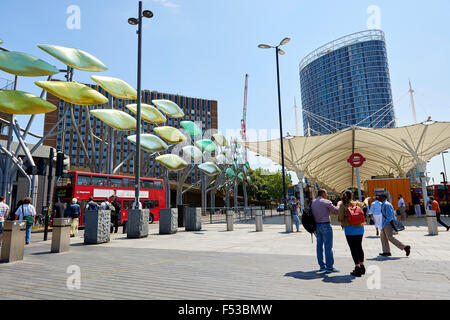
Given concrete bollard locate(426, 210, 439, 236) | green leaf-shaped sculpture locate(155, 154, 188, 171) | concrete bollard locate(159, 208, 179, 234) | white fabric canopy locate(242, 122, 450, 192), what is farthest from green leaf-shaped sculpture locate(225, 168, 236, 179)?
concrete bollard locate(426, 210, 439, 236)

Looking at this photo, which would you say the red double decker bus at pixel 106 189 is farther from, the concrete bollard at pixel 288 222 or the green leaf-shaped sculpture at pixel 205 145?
the green leaf-shaped sculpture at pixel 205 145

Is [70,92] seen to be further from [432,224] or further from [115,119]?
[432,224]

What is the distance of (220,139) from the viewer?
57.9 m

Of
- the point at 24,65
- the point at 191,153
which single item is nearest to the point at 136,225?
the point at 24,65

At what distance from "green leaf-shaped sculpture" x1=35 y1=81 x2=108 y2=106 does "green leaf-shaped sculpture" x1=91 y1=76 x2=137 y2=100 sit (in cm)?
519

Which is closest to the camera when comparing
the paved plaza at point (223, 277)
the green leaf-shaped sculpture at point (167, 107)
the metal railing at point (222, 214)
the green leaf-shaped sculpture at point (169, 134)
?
the paved plaza at point (223, 277)

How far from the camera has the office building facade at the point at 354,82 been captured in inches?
4712

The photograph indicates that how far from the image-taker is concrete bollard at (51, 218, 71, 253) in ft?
28.9

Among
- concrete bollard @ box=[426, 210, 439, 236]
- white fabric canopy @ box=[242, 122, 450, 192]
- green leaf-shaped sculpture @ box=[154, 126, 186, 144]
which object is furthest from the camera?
green leaf-shaped sculpture @ box=[154, 126, 186, 144]

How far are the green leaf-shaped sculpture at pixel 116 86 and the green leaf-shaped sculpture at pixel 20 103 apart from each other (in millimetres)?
7818

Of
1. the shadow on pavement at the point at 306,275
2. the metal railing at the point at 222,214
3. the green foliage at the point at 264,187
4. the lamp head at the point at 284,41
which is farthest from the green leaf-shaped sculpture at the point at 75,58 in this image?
the green foliage at the point at 264,187

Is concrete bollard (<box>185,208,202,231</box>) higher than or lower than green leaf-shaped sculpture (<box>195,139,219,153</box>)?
lower

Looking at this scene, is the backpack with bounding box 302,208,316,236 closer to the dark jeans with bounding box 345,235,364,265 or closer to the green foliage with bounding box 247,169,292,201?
the dark jeans with bounding box 345,235,364,265

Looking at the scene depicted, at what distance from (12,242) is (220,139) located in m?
51.3
